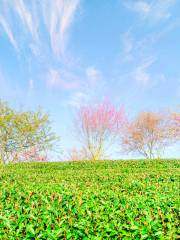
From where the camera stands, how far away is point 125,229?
3.05 meters

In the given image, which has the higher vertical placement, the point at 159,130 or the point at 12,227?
the point at 159,130

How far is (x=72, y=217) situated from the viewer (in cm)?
351

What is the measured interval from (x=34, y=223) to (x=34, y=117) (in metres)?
27.3

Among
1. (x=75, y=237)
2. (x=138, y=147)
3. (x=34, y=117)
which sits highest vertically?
(x=34, y=117)

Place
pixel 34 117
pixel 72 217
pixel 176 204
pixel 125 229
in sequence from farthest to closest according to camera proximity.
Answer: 1. pixel 34 117
2. pixel 176 204
3. pixel 72 217
4. pixel 125 229

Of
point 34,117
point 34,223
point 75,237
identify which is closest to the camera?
point 75,237

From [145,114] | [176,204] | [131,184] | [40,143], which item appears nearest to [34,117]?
[40,143]

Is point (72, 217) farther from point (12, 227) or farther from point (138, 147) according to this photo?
point (138, 147)

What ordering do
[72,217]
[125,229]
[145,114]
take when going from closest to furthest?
[125,229] → [72,217] → [145,114]

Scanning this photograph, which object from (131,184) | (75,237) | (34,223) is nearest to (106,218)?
(75,237)

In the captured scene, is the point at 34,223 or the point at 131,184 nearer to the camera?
the point at 34,223

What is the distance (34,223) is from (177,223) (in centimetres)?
182

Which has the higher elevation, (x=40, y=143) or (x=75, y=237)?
(x=40, y=143)

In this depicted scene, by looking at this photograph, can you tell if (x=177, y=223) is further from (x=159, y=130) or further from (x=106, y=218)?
(x=159, y=130)
